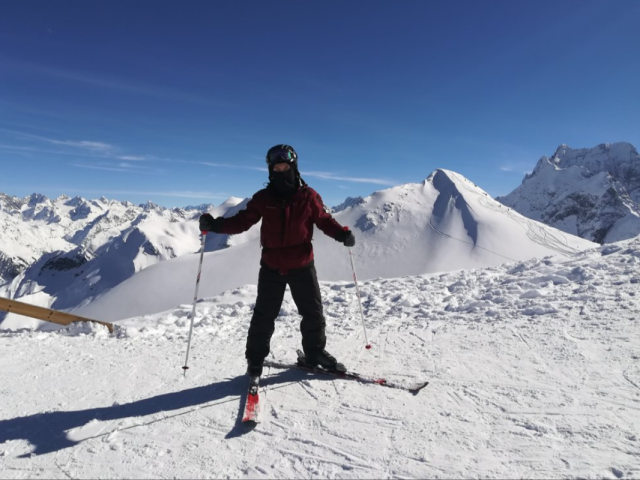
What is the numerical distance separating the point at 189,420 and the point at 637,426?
4427mm

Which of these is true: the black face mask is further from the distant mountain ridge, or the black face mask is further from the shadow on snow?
the distant mountain ridge

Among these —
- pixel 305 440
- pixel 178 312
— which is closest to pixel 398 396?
pixel 305 440

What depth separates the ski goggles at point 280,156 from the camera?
4383 millimetres

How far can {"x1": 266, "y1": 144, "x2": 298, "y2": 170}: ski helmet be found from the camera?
14.4 feet

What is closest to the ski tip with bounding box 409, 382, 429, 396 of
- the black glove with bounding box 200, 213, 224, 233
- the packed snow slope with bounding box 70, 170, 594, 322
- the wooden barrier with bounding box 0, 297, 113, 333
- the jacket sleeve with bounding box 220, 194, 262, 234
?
the jacket sleeve with bounding box 220, 194, 262, 234

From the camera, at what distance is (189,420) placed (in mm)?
3709

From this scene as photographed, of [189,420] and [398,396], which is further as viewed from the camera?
[398,396]

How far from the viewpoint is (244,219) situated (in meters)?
4.55

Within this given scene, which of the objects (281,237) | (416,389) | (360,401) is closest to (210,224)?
(281,237)

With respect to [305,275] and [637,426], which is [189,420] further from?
[637,426]

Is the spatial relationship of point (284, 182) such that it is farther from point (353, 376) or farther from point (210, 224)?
point (353, 376)

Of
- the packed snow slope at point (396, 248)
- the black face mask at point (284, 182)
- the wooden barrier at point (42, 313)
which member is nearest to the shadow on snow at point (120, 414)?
the black face mask at point (284, 182)

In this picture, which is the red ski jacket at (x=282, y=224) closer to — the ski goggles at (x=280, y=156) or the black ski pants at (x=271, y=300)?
the black ski pants at (x=271, y=300)

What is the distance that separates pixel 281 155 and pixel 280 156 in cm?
2
